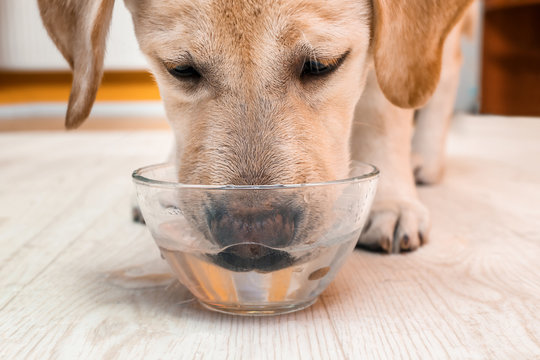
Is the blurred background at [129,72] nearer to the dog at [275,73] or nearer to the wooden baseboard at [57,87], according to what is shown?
the wooden baseboard at [57,87]

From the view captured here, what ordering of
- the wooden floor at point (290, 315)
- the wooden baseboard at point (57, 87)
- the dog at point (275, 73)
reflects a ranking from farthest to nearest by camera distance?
the wooden baseboard at point (57, 87), the dog at point (275, 73), the wooden floor at point (290, 315)

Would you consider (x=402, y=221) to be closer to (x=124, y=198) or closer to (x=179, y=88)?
(x=179, y=88)

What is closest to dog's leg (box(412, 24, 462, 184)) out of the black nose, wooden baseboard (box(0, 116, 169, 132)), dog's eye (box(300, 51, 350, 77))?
dog's eye (box(300, 51, 350, 77))

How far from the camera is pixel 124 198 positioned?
8.14 feet

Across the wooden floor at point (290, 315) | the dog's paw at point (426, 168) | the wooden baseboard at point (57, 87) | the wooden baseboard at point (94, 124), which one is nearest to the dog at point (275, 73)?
the wooden floor at point (290, 315)

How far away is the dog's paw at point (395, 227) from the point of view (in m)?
1.69

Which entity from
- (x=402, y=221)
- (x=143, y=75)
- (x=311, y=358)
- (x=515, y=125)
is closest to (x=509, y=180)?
(x=402, y=221)

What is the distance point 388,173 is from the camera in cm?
190

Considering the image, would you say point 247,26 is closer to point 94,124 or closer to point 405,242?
point 405,242

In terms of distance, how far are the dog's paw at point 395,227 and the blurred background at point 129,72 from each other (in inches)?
195

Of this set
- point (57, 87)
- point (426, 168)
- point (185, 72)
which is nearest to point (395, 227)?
point (185, 72)

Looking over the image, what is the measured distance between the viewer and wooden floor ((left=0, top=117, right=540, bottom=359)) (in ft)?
3.61

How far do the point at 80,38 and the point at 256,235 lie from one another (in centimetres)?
88

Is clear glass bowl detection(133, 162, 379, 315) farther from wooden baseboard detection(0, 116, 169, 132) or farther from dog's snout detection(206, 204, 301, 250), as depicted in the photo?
wooden baseboard detection(0, 116, 169, 132)
